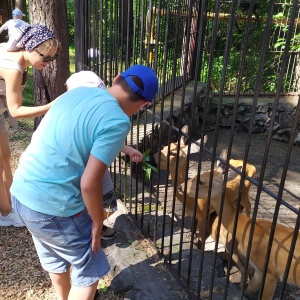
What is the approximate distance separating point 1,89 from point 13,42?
449 millimetres

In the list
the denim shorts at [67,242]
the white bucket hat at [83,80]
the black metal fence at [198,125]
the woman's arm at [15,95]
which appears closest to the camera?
the denim shorts at [67,242]

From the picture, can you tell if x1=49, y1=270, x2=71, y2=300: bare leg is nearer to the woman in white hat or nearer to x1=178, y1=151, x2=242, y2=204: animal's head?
the woman in white hat

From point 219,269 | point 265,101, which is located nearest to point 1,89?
point 219,269

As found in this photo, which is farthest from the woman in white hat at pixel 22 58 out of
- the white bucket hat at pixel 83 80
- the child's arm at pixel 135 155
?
the child's arm at pixel 135 155

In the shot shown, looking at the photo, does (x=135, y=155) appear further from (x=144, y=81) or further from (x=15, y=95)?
(x=15, y=95)

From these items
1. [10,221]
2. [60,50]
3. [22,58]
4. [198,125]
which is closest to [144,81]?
[22,58]

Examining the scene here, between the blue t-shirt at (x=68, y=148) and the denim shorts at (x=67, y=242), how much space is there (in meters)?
0.06

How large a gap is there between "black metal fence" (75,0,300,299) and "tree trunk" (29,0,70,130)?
349 millimetres

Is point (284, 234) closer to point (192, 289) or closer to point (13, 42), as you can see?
point (192, 289)

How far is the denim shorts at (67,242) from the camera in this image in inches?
87.4

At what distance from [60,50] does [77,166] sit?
3.55 meters

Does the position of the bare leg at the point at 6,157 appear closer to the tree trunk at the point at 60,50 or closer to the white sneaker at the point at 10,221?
the white sneaker at the point at 10,221

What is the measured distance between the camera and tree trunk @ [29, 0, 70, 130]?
5.14 m

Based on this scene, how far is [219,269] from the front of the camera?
382 cm
